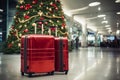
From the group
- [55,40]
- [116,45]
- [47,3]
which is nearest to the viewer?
[55,40]

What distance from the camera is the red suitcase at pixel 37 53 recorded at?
650 cm

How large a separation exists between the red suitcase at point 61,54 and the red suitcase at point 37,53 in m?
0.34

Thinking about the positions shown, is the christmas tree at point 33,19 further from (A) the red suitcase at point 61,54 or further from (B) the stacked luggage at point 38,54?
(B) the stacked luggage at point 38,54

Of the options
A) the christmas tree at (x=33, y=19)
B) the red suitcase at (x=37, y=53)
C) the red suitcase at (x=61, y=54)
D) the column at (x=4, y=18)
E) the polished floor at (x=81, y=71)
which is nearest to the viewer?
the polished floor at (x=81, y=71)

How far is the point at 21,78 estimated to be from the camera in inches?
241

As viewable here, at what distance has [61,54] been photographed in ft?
23.1

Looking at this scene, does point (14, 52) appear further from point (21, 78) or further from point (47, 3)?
point (21, 78)

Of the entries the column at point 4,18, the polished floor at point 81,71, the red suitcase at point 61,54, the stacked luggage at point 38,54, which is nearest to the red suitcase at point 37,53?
the stacked luggage at point 38,54

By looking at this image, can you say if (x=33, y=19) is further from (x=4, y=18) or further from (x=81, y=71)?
(x=81, y=71)

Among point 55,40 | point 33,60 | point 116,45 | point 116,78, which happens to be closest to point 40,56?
point 33,60

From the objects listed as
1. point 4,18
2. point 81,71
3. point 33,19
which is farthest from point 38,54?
point 4,18

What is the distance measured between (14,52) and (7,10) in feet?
28.7

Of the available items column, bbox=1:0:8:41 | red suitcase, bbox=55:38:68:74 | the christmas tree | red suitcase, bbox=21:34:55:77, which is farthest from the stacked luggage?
column, bbox=1:0:8:41

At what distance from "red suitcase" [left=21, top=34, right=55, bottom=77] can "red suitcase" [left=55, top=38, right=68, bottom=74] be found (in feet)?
1.10
